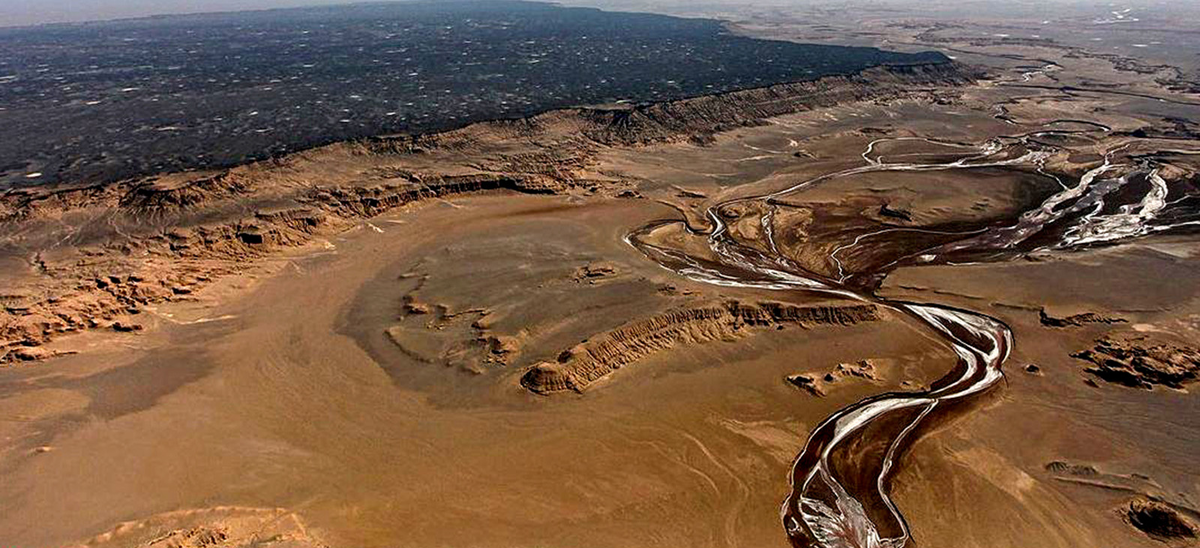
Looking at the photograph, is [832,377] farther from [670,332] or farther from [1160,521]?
[1160,521]

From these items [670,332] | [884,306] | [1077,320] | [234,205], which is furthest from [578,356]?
[234,205]

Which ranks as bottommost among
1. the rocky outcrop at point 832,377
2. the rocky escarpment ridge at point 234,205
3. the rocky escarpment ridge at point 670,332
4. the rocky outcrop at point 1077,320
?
the rocky outcrop at point 832,377

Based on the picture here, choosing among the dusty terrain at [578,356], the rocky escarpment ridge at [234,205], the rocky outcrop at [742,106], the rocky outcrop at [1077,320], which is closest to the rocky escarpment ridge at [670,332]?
the dusty terrain at [578,356]

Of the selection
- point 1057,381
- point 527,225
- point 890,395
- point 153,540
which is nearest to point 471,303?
point 527,225

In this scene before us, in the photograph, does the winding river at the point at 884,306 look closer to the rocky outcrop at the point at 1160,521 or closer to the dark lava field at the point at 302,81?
the rocky outcrop at the point at 1160,521

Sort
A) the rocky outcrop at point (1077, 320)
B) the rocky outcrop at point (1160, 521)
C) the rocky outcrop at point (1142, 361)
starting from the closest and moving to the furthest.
→ 1. the rocky outcrop at point (1160, 521)
2. the rocky outcrop at point (1142, 361)
3. the rocky outcrop at point (1077, 320)

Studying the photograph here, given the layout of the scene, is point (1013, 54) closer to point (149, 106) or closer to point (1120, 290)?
point (1120, 290)
